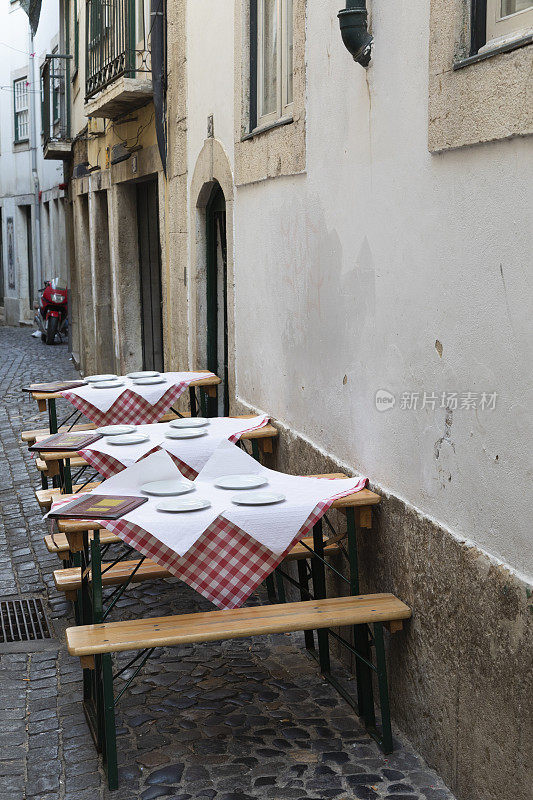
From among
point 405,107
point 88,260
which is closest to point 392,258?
point 405,107

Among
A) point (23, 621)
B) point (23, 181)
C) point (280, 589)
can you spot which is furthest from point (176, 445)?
point (23, 181)

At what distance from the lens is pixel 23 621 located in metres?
5.56

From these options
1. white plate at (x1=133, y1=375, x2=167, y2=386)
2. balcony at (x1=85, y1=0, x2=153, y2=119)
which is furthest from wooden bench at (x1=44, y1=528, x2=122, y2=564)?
balcony at (x1=85, y1=0, x2=153, y2=119)

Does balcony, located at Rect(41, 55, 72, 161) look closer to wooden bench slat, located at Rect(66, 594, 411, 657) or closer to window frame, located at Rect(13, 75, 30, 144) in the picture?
window frame, located at Rect(13, 75, 30, 144)

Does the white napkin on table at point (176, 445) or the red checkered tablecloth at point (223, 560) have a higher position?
the white napkin on table at point (176, 445)

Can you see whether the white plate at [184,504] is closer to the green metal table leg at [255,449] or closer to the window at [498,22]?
the window at [498,22]

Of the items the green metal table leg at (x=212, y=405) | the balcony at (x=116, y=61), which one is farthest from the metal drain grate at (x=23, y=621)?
the balcony at (x=116, y=61)

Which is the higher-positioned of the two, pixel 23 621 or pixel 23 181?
pixel 23 181

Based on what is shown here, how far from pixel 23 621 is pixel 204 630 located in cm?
215

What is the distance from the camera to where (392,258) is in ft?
13.7

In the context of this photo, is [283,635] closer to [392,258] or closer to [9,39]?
[392,258]

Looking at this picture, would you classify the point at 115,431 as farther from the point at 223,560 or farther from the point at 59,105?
the point at 59,105

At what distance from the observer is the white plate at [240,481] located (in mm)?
4230

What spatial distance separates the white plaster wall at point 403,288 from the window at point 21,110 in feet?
68.4
